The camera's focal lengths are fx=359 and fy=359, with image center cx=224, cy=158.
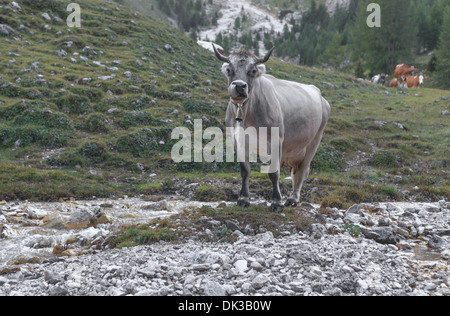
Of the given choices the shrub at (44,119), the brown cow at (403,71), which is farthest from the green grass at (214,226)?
the brown cow at (403,71)

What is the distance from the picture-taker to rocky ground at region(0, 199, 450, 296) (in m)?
4.67

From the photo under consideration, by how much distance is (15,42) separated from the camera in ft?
77.8

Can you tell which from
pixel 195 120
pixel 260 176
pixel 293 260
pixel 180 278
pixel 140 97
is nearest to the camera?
pixel 180 278

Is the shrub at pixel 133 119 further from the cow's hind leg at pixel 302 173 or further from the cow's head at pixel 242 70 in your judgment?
the cow's head at pixel 242 70

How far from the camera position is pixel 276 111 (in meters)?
8.26

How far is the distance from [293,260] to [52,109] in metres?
14.1

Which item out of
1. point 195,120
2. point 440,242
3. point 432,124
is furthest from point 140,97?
point 432,124

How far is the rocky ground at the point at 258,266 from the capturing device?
184 inches

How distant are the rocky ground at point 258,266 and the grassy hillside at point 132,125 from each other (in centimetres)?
358

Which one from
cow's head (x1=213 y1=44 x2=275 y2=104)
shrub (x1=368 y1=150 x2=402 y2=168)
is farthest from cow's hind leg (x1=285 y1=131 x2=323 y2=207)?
shrub (x1=368 y1=150 x2=402 y2=168)

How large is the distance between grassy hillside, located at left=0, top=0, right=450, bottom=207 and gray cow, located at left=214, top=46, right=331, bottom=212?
5.78ft

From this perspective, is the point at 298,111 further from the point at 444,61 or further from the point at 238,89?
the point at 444,61

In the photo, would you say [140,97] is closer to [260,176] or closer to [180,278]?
[260,176]

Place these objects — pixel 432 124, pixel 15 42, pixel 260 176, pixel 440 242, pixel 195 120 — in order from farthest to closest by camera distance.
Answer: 1. pixel 15 42
2. pixel 432 124
3. pixel 195 120
4. pixel 260 176
5. pixel 440 242
